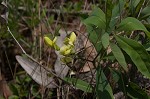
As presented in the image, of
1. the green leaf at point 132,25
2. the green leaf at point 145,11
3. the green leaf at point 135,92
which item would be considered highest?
the green leaf at point 145,11

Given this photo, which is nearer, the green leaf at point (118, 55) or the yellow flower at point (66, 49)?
the green leaf at point (118, 55)

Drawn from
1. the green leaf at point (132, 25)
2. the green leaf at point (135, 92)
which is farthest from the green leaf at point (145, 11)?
the green leaf at point (135, 92)

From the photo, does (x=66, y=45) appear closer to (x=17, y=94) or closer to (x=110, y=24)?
(x=110, y=24)

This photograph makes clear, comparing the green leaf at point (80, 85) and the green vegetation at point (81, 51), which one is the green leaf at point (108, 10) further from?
the green leaf at point (80, 85)

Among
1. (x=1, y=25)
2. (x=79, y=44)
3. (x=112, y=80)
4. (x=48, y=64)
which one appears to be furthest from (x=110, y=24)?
(x=1, y=25)

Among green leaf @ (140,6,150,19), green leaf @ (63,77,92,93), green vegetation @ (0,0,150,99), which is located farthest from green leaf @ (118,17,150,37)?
green leaf @ (63,77,92,93)

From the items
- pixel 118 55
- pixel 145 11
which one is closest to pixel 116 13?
pixel 145 11

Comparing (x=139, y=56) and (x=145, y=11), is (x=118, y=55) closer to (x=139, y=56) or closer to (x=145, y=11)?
(x=139, y=56)
